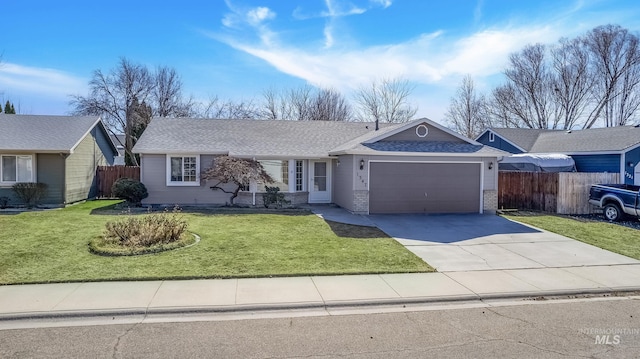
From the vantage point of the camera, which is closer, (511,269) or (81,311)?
(81,311)

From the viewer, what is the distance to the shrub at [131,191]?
17.3 meters

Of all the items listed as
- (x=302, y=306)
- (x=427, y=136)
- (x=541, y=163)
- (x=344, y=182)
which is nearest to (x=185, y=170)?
(x=344, y=182)

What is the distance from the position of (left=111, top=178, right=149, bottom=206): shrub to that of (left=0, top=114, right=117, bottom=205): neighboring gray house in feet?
8.57

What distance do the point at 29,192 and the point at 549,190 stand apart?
72.9 feet

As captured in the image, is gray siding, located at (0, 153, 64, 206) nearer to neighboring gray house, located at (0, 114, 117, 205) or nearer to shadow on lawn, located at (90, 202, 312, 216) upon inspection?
neighboring gray house, located at (0, 114, 117, 205)

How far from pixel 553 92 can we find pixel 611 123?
20.2ft

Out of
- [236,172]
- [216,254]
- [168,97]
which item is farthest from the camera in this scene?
[168,97]

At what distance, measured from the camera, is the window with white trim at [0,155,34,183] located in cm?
1757

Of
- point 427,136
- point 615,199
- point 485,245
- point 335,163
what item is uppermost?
point 427,136

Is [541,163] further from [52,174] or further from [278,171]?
[52,174]

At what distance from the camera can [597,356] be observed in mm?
4602

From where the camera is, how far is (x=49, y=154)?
58.3 feet

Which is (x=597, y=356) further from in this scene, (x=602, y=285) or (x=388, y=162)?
(x=388, y=162)

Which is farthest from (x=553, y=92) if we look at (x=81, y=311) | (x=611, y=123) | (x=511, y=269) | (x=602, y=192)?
(x=81, y=311)
